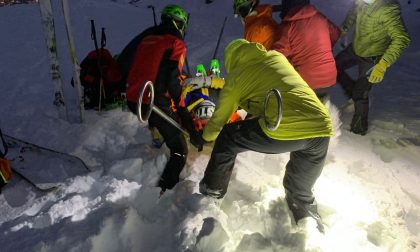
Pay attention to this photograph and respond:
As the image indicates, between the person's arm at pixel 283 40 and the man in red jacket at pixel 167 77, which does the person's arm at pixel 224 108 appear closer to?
the man in red jacket at pixel 167 77

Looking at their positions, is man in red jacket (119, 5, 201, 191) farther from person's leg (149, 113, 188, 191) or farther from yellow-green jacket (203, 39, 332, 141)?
yellow-green jacket (203, 39, 332, 141)

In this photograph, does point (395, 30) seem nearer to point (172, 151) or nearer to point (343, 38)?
point (343, 38)

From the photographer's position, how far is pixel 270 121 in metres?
2.82

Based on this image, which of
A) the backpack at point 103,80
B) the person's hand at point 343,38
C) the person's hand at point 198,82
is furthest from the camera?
the backpack at point 103,80

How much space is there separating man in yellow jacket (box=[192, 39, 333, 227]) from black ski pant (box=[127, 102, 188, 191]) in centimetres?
49

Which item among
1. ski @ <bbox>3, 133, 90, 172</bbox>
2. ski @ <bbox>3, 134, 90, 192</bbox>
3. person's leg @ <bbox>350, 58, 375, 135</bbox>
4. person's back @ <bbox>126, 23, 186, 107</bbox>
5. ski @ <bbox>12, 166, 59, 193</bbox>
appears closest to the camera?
ski @ <bbox>12, 166, 59, 193</bbox>

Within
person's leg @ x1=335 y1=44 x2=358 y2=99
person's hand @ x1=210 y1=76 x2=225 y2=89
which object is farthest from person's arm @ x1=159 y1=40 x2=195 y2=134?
person's leg @ x1=335 y1=44 x2=358 y2=99

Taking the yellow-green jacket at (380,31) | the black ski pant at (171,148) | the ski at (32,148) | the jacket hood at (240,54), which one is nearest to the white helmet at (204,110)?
the black ski pant at (171,148)

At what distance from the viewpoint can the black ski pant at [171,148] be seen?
3777mm

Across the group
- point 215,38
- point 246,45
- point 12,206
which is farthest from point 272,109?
point 215,38

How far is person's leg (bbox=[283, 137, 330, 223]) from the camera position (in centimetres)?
311

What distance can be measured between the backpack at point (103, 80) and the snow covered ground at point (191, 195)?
0.24 meters

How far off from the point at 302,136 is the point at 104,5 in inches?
413

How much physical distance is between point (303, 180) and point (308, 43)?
170 centimetres
